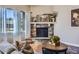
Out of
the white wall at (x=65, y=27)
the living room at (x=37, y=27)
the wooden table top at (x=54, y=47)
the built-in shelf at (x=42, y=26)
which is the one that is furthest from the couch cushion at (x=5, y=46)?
the white wall at (x=65, y=27)

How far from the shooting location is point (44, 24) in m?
1.94

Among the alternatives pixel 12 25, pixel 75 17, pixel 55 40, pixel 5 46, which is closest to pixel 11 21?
pixel 12 25

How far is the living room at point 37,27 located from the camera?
189 centimetres

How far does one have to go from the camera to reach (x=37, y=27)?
1.94 m

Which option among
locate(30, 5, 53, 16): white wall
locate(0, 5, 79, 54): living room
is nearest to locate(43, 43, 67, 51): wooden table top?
locate(0, 5, 79, 54): living room

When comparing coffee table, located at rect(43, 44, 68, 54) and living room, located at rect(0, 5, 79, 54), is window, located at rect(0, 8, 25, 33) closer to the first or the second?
living room, located at rect(0, 5, 79, 54)

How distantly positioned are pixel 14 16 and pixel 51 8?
0.50 metres

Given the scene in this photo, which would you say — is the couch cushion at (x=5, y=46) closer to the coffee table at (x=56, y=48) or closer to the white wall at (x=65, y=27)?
the coffee table at (x=56, y=48)

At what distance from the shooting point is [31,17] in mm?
1917
